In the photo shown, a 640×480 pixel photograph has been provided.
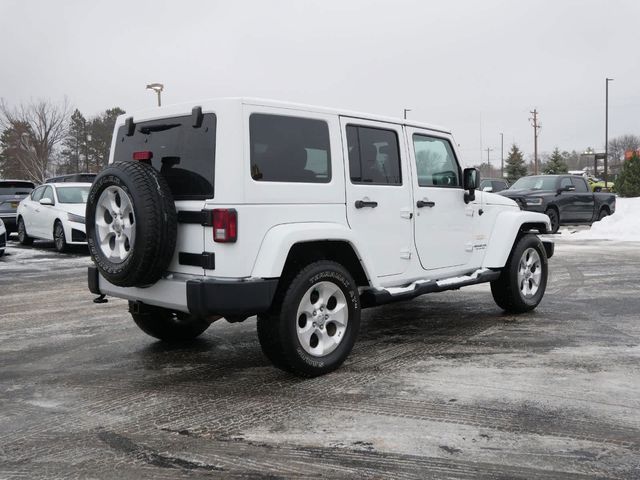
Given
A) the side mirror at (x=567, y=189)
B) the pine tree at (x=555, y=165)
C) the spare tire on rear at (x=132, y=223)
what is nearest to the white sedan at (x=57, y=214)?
the spare tire on rear at (x=132, y=223)

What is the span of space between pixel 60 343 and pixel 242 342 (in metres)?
1.76

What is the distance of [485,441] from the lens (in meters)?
3.46

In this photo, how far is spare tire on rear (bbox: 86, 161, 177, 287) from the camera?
4281 mm

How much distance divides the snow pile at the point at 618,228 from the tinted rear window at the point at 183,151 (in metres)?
14.9

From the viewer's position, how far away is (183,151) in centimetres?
454

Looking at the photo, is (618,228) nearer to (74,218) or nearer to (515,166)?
(74,218)

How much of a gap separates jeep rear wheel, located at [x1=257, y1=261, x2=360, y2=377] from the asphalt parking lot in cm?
17

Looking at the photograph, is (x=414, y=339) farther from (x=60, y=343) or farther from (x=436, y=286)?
(x=60, y=343)

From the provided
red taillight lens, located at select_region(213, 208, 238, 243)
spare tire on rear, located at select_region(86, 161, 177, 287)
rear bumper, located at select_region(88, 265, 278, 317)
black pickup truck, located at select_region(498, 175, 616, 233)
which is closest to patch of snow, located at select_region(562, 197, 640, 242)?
black pickup truck, located at select_region(498, 175, 616, 233)

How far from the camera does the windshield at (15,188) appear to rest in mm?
18375

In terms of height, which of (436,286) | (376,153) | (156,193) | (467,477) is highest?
(376,153)

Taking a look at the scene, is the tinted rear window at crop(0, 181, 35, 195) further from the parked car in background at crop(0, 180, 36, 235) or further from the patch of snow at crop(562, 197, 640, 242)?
the patch of snow at crop(562, 197, 640, 242)

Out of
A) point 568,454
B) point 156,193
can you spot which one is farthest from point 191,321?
point 568,454

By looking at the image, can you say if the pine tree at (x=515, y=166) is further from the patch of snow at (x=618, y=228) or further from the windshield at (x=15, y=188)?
the windshield at (x=15, y=188)
